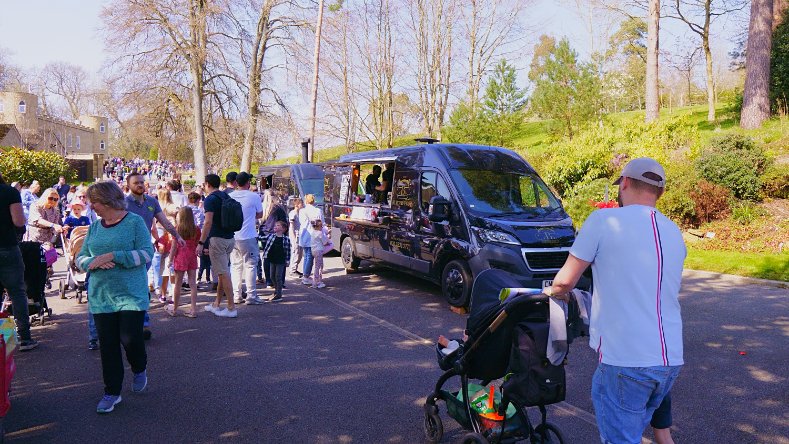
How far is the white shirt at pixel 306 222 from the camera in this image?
10.6 meters

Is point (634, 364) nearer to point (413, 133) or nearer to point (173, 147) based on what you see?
point (173, 147)

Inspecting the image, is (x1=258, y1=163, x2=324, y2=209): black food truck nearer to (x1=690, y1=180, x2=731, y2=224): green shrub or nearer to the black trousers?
(x1=690, y1=180, x2=731, y2=224): green shrub

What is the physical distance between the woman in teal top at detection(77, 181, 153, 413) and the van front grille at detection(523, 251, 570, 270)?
4.89 metres

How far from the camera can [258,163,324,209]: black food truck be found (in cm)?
1581

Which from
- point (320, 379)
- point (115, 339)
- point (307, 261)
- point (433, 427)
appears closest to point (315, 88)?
point (307, 261)

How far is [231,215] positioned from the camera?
7.81 metres

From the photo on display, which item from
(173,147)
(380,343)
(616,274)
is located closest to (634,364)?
(616,274)

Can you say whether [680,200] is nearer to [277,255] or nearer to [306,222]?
[306,222]

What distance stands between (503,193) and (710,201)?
25.2 feet

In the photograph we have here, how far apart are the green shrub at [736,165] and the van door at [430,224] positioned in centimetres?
895

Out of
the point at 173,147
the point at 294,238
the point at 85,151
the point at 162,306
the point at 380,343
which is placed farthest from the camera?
the point at 85,151

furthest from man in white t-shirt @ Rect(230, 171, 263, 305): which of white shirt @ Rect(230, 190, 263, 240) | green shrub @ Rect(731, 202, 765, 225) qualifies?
green shrub @ Rect(731, 202, 765, 225)

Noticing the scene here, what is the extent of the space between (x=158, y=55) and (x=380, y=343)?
24557mm

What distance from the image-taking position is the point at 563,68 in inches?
1022
